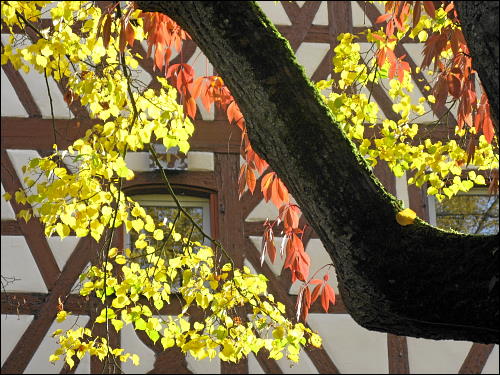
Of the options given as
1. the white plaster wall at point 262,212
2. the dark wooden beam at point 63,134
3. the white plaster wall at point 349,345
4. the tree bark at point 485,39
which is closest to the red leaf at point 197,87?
the tree bark at point 485,39

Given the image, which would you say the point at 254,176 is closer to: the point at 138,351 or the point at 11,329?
the point at 138,351

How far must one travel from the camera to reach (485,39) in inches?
99.9

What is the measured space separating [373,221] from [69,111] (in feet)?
17.7

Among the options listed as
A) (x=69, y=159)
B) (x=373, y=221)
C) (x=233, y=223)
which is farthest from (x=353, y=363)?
(x=373, y=221)

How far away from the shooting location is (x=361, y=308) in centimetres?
278

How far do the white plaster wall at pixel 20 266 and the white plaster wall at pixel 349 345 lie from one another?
2016mm

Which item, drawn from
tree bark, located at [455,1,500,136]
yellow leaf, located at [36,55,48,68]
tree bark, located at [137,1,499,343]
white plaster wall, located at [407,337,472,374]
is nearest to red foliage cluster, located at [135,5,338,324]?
yellow leaf, located at [36,55,48,68]

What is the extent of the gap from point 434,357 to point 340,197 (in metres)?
5.39

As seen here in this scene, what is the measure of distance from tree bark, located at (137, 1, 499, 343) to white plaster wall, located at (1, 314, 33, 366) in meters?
4.81

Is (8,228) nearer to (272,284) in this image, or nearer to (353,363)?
(272,284)

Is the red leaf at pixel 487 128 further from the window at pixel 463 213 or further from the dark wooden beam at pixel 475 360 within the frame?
the window at pixel 463 213

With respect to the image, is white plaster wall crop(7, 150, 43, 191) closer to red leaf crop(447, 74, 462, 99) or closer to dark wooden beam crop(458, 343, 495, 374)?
dark wooden beam crop(458, 343, 495, 374)

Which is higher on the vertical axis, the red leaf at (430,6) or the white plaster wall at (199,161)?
the white plaster wall at (199,161)

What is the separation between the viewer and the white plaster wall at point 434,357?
307 inches
